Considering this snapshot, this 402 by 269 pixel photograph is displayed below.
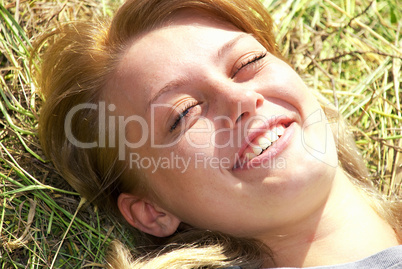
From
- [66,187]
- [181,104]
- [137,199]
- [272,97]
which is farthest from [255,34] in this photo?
[66,187]

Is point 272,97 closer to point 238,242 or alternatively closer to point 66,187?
point 238,242

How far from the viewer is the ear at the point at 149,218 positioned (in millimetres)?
2614

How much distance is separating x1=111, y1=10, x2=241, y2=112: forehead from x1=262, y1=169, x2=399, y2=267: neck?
2.84ft

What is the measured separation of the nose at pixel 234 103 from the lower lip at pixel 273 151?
Answer: 6.5 inches

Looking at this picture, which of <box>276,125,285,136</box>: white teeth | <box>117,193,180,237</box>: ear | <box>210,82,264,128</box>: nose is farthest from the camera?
<box>117,193,180,237</box>: ear

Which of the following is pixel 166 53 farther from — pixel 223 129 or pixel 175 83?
pixel 223 129

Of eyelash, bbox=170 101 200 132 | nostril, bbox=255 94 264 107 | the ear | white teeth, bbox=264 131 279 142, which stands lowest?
the ear

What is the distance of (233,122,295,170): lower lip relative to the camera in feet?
7.36

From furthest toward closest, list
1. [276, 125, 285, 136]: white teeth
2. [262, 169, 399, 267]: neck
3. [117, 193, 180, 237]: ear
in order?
1. [117, 193, 180, 237]: ear
2. [262, 169, 399, 267]: neck
3. [276, 125, 285, 136]: white teeth

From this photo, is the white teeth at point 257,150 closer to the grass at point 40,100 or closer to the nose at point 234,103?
the nose at point 234,103

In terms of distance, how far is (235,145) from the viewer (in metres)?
2.22

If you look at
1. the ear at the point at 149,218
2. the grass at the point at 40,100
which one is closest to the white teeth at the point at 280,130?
the ear at the point at 149,218

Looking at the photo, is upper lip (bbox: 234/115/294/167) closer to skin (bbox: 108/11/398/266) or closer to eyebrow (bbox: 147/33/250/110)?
skin (bbox: 108/11/398/266)

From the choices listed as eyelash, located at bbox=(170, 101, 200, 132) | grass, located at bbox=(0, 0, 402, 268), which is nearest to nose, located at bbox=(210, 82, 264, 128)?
eyelash, located at bbox=(170, 101, 200, 132)
